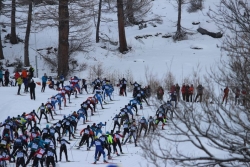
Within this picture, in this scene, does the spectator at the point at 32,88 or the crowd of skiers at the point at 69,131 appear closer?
the crowd of skiers at the point at 69,131

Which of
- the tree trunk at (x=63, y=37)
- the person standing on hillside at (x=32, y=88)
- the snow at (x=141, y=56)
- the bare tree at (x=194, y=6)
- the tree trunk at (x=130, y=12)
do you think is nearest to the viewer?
the person standing on hillside at (x=32, y=88)

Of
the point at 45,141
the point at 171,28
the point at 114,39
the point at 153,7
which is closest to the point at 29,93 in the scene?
the point at 45,141

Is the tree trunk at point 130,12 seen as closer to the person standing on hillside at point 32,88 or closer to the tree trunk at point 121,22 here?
the tree trunk at point 121,22

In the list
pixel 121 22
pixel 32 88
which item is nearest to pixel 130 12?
pixel 121 22

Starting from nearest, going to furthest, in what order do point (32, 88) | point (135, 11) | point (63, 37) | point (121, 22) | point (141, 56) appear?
1. point (32, 88)
2. point (63, 37)
3. point (121, 22)
4. point (141, 56)
5. point (135, 11)

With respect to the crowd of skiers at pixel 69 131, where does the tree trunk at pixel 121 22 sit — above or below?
above

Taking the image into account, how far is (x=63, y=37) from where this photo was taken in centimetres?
3634

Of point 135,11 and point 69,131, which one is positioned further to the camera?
point 135,11

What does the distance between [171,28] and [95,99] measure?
22596 millimetres

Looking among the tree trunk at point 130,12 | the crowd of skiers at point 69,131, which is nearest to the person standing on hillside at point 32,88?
the crowd of skiers at point 69,131

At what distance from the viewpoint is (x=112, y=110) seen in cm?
2888

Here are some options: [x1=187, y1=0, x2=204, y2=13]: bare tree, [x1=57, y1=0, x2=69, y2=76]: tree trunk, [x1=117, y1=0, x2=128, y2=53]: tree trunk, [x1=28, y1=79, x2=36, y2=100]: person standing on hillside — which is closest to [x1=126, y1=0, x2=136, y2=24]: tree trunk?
[x1=117, y1=0, x2=128, y2=53]: tree trunk

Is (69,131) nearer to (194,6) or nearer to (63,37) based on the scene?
(63,37)

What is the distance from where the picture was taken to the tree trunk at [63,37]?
1403 inches
